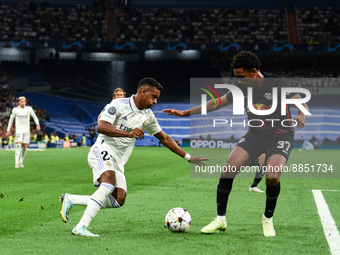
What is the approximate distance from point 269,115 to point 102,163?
2.38 meters

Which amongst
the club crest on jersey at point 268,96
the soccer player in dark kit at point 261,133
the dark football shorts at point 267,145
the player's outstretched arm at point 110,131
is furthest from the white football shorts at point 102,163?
the club crest on jersey at point 268,96

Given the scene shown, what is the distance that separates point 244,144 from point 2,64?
4674cm

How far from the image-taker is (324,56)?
4988cm

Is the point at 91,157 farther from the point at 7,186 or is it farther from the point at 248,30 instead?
the point at 248,30

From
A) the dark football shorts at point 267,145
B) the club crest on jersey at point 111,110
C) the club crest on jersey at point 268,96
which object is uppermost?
the club crest on jersey at point 268,96

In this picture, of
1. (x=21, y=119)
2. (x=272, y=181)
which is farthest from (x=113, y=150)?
(x=21, y=119)

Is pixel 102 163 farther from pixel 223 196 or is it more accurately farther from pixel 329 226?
pixel 329 226

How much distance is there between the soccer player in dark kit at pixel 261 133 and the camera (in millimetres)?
5770

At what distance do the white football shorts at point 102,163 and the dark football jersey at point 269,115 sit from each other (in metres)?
1.99

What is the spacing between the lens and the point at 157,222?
6.55 meters

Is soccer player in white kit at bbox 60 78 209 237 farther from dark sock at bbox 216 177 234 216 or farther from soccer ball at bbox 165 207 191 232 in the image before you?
dark sock at bbox 216 177 234 216

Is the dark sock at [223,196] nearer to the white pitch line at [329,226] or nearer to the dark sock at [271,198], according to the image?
the dark sock at [271,198]

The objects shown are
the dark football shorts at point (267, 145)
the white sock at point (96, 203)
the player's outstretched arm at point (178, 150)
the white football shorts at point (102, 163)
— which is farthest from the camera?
the player's outstretched arm at point (178, 150)

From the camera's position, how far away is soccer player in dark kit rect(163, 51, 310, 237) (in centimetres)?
577
